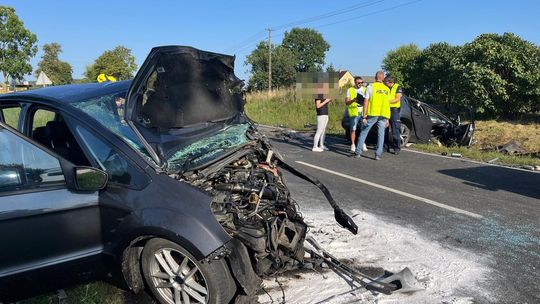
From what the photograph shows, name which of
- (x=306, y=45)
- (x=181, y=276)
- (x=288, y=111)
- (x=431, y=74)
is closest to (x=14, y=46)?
(x=288, y=111)

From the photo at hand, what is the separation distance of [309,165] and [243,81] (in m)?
5.24

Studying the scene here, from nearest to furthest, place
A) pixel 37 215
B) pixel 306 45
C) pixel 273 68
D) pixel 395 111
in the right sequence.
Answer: pixel 37 215 < pixel 395 111 < pixel 273 68 < pixel 306 45

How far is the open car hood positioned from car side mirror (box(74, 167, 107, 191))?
42 cm

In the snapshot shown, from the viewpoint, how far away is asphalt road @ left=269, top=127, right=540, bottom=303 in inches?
162

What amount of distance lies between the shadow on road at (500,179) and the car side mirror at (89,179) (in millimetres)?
6170

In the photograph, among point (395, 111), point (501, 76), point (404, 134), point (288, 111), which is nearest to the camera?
point (395, 111)

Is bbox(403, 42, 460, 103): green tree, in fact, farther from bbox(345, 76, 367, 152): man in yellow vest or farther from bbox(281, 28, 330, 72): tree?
bbox(281, 28, 330, 72): tree

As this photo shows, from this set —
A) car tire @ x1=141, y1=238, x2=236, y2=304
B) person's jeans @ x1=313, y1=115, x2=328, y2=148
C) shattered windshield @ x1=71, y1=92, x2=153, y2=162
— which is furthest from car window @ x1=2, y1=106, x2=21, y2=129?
person's jeans @ x1=313, y1=115, x2=328, y2=148

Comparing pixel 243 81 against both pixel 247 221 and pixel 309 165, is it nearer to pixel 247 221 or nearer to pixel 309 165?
pixel 247 221

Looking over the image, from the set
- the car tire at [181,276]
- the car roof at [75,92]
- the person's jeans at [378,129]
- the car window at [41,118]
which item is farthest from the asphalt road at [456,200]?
the car window at [41,118]

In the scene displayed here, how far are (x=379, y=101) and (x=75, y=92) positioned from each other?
7381 millimetres

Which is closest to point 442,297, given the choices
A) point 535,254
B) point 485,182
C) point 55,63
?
point 535,254

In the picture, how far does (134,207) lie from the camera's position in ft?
9.89

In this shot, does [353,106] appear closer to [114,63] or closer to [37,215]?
[37,215]
